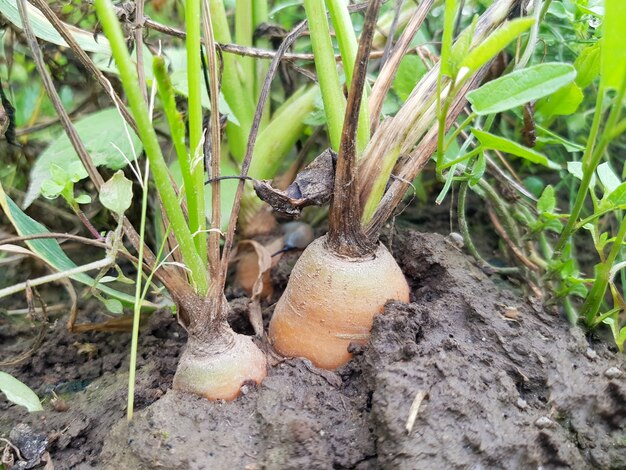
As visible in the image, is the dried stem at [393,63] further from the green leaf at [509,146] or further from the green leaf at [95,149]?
the green leaf at [95,149]

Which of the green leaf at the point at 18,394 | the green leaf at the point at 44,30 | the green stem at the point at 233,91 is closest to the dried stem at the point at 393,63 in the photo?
the green stem at the point at 233,91

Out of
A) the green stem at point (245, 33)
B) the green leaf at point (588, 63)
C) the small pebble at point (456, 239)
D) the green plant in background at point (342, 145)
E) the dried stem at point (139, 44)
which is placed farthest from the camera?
the green stem at point (245, 33)

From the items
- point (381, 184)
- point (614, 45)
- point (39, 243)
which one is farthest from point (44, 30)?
point (614, 45)

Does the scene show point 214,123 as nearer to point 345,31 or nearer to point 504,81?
point 345,31

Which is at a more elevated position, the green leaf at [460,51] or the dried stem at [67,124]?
the green leaf at [460,51]

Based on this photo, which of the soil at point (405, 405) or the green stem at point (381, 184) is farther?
the green stem at point (381, 184)

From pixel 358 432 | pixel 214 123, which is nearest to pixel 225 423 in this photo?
pixel 358 432
